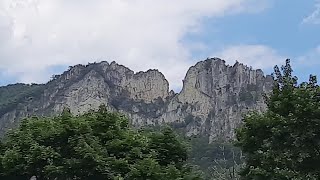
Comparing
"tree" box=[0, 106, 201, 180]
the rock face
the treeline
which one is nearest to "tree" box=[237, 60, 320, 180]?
the treeline

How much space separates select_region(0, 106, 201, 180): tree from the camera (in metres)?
16.8

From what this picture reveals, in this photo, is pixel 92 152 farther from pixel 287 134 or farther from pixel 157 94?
pixel 157 94

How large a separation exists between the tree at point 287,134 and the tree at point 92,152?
2.43m

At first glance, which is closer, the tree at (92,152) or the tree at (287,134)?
the tree at (287,134)

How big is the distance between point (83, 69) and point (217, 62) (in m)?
31.9

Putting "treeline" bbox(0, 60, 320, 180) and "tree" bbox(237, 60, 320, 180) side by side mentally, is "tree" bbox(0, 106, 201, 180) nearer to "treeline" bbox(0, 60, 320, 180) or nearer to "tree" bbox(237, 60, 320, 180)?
"treeline" bbox(0, 60, 320, 180)

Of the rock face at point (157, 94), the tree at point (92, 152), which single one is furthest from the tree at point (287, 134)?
the rock face at point (157, 94)

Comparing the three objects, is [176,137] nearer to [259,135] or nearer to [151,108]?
[259,135]

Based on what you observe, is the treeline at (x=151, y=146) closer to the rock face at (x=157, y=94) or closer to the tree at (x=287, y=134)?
the tree at (x=287, y=134)

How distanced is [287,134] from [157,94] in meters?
120

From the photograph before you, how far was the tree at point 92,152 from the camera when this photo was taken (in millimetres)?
16750

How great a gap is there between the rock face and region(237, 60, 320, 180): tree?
9655 cm

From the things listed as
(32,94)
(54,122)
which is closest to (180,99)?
(32,94)

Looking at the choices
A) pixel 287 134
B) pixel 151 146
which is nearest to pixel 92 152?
pixel 151 146
